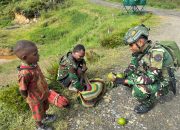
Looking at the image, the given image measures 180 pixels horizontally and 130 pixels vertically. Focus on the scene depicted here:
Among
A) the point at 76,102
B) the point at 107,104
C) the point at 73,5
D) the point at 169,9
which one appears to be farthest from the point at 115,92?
the point at 73,5

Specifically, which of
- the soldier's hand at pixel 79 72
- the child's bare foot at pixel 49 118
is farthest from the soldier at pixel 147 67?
the child's bare foot at pixel 49 118

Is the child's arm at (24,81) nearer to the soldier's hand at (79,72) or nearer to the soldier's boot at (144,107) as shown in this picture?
the soldier's hand at (79,72)

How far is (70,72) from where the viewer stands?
5508 millimetres

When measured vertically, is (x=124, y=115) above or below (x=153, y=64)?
below

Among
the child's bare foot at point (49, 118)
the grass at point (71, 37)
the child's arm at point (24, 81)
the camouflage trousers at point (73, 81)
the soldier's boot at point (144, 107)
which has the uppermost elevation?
the child's arm at point (24, 81)

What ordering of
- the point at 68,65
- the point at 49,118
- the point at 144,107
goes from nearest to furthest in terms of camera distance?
the point at 49,118 → the point at 144,107 → the point at 68,65

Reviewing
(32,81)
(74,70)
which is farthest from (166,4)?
(32,81)

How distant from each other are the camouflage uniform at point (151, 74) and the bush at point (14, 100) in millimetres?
2018

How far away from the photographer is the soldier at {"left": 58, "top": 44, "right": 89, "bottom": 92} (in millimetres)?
5428

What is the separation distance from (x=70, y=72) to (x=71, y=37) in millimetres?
15062

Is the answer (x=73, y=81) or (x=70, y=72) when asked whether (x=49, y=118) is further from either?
(x=70, y=72)

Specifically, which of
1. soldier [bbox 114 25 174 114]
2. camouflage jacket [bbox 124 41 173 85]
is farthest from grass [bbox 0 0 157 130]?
camouflage jacket [bbox 124 41 173 85]

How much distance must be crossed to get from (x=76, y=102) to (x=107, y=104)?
59 cm

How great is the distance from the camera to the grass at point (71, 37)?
5.51m
